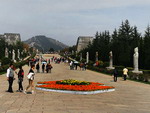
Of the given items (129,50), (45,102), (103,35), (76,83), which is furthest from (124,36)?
(45,102)

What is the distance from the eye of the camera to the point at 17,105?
9.55 meters

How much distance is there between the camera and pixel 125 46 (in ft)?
166

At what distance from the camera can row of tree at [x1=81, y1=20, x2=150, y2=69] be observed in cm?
4153

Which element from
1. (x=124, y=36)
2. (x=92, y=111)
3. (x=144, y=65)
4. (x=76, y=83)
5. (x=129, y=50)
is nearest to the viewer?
(x=92, y=111)

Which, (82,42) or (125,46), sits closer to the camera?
(125,46)

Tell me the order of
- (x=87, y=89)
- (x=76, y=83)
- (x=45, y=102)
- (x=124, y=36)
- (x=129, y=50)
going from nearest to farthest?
1. (x=45, y=102)
2. (x=87, y=89)
3. (x=76, y=83)
4. (x=129, y=50)
5. (x=124, y=36)

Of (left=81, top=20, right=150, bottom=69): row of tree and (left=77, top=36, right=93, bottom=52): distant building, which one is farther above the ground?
(left=77, top=36, right=93, bottom=52): distant building

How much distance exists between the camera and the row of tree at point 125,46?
41.5 metres

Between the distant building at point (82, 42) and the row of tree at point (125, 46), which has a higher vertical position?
the distant building at point (82, 42)

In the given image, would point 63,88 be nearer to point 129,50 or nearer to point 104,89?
point 104,89

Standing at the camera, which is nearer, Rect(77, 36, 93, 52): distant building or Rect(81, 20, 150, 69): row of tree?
Rect(81, 20, 150, 69): row of tree

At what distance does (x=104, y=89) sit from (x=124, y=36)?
54.8 m

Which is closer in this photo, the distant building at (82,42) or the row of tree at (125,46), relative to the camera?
the row of tree at (125,46)

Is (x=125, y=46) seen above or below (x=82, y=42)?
below
